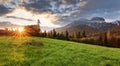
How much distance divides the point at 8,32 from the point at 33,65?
5267cm

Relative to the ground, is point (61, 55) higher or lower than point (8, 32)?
lower

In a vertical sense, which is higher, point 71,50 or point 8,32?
point 8,32

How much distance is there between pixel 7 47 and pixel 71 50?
17.0 m

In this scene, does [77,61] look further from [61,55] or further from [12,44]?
[12,44]

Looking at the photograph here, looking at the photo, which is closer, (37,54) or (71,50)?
(37,54)

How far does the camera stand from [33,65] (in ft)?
133

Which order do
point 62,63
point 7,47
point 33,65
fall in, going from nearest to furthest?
point 33,65, point 62,63, point 7,47

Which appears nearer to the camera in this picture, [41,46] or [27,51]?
[27,51]

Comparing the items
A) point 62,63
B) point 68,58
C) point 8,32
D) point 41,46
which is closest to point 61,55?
point 68,58

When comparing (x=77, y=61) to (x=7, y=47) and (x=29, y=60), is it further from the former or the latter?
(x=7, y=47)

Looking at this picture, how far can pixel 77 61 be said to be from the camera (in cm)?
4506

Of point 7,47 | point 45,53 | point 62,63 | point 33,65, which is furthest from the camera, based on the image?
point 7,47

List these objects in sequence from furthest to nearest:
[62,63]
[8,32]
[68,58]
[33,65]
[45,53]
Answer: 1. [8,32]
2. [45,53]
3. [68,58]
4. [62,63]
5. [33,65]

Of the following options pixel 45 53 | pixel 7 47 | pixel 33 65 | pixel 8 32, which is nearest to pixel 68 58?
pixel 45 53
